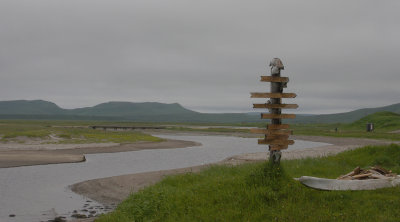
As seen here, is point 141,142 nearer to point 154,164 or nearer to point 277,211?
point 154,164

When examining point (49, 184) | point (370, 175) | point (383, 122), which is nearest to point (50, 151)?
point (49, 184)

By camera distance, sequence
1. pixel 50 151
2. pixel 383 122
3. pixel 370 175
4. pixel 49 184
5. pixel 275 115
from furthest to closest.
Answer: pixel 383 122 → pixel 50 151 → pixel 49 184 → pixel 370 175 → pixel 275 115

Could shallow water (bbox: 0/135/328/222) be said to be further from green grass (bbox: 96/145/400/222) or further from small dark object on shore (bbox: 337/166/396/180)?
small dark object on shore (bbox: 337/166/396/180)

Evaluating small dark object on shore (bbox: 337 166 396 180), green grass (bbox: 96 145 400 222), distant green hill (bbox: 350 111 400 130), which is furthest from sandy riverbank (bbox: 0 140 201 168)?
distant green hill (bbox: 350 111 400 130)

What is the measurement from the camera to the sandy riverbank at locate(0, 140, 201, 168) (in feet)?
131

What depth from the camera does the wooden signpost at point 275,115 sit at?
1455 centimetres

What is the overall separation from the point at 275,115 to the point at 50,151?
1624 inches

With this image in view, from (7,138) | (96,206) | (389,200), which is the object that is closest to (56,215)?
(96,206)

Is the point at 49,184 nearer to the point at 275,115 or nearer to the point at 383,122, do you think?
the point at 275,115

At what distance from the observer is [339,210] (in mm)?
Answer: 12102

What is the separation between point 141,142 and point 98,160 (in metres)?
25.0

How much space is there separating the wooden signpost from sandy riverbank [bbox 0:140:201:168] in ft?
101

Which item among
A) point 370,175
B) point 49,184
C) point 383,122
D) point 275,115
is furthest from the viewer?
point 383,122

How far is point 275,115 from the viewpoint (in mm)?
14617
